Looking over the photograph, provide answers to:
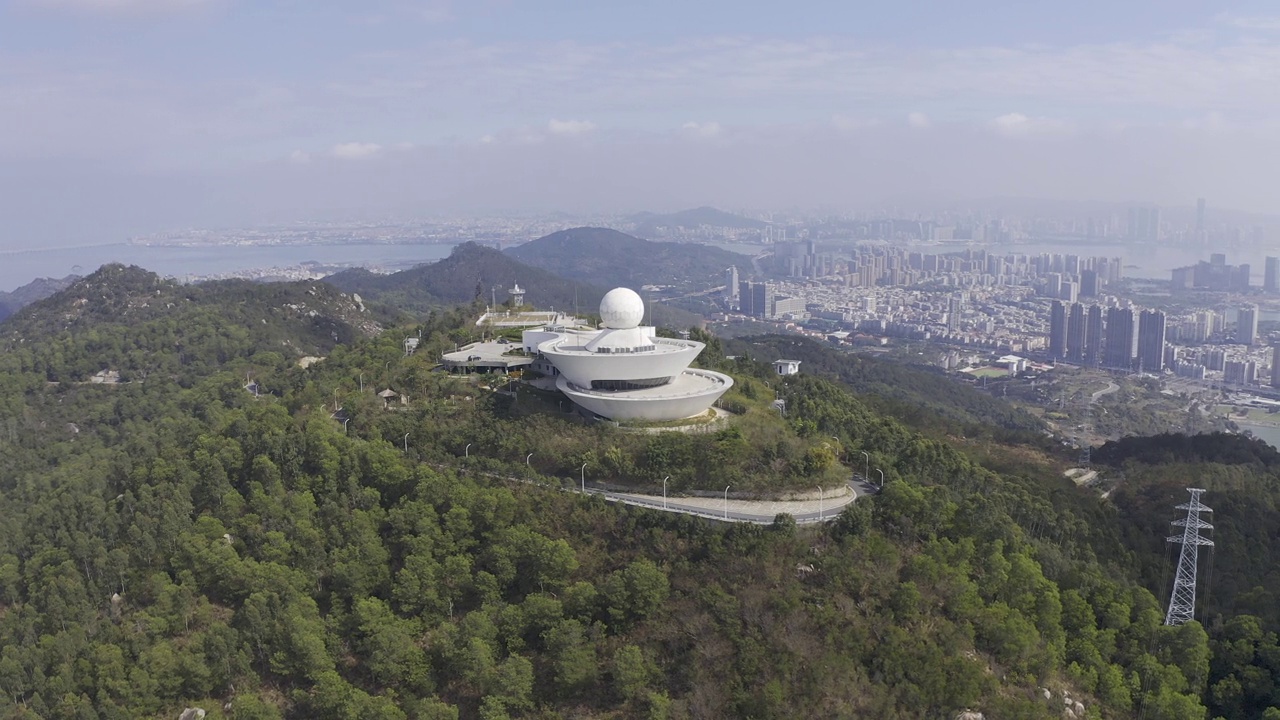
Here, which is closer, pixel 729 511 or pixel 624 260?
pixel 729 511

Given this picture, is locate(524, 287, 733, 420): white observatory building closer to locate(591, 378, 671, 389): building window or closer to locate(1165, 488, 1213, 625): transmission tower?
locate(591, 378, 671, 389): building window

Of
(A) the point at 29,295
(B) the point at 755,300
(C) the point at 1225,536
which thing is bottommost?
(C) the point at 1225,536

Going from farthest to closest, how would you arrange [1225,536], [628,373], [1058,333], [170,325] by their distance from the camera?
1. [1058,333]
2. [170,325]
3. [1225,536]
4. [628,373]

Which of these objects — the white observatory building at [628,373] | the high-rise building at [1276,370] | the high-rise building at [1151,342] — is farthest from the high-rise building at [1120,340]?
the white observatory building at [628,373]

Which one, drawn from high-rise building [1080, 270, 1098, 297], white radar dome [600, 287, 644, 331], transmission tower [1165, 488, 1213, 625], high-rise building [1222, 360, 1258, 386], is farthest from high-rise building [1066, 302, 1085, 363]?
white radar dome [600, 287, 644, 331]

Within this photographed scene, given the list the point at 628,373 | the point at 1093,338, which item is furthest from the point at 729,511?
the point at 1093,338

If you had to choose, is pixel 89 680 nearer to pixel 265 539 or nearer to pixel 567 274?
pixel 265 539

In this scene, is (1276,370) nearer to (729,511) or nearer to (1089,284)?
(1089,284)
